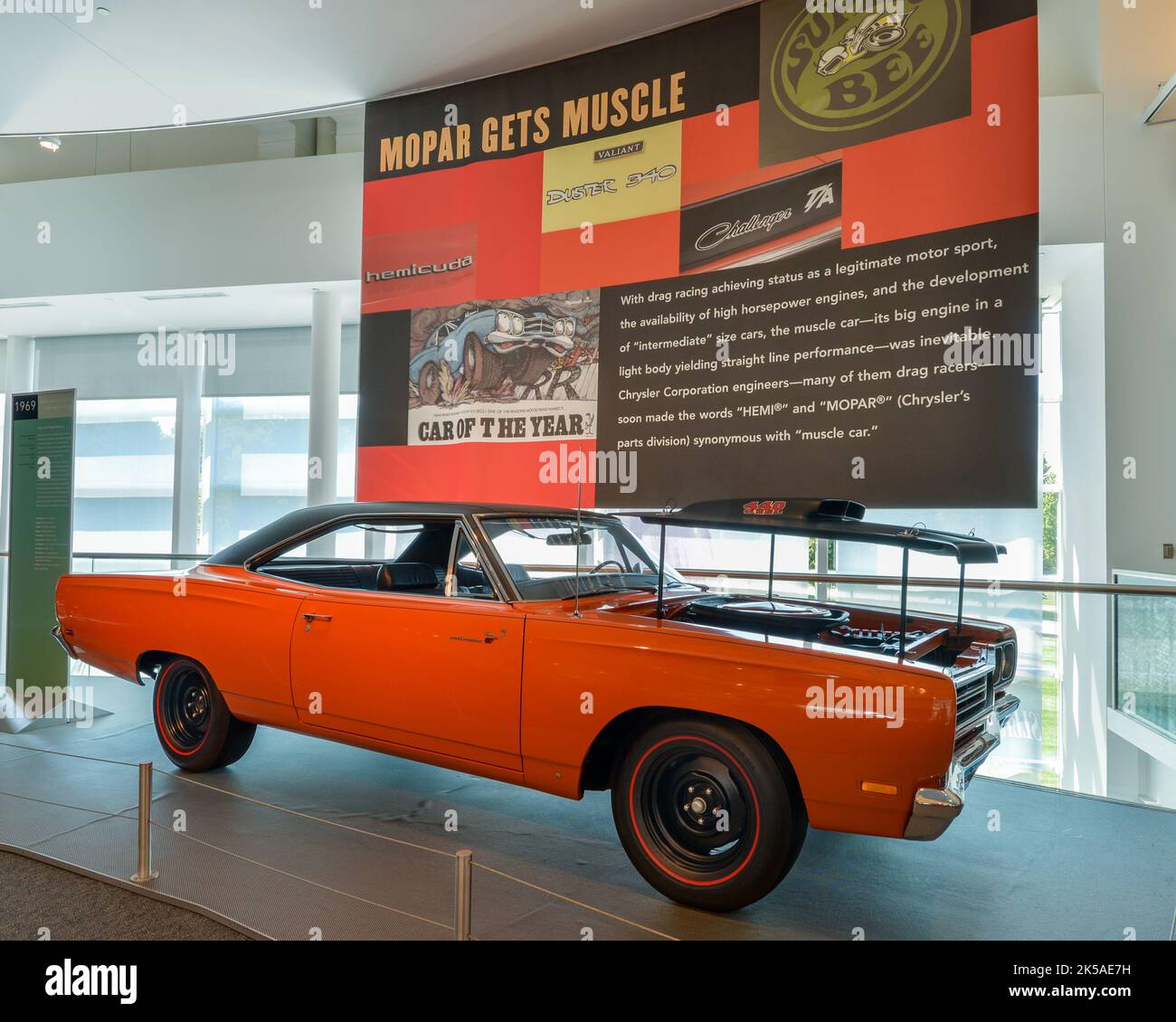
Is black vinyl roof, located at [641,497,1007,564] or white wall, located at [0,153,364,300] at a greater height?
white wall, located at [0,153,364,300]

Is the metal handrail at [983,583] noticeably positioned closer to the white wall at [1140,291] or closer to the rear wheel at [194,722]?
the white wall at [1140,291]

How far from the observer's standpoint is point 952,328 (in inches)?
198

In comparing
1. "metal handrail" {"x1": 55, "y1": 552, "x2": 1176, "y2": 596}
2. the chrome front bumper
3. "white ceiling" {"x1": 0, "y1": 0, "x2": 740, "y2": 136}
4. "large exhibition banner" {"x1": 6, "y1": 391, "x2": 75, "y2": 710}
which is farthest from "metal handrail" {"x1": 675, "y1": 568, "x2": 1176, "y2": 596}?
"large exhibition banner" {"x1": 6, "y1": 391, "x2": 75, "y2": 710}

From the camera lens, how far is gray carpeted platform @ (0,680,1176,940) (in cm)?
262

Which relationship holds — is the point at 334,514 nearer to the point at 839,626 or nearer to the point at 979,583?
the point at 839,626

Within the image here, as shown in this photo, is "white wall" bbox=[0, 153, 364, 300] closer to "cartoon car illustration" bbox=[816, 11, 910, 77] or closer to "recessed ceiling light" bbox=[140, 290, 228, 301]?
"recessed ceiling light" bbox=[140, 290, 228, 301]

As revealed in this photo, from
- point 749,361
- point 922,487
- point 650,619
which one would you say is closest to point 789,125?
point 749,361

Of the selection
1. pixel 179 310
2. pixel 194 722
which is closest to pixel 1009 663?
pixel 194 722

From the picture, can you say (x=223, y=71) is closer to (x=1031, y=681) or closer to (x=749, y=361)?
(x=749, y=361)

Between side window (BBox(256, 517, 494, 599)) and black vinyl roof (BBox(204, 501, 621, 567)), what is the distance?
46mm

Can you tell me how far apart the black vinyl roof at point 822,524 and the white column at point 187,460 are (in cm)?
995

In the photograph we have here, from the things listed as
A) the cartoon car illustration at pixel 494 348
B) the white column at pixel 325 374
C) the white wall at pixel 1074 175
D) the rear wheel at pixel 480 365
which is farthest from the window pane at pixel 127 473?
the white wall at pixel 1074 175

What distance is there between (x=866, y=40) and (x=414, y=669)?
473cm

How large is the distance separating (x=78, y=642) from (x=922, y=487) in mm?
4699
